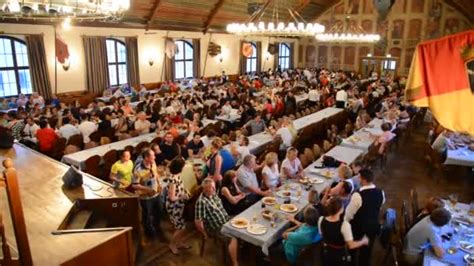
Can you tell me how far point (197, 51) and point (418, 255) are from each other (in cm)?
1595

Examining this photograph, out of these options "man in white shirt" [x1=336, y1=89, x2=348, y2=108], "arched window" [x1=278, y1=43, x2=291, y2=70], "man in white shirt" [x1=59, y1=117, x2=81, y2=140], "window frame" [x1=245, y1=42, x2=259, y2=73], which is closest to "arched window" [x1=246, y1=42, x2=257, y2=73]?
"window frame" [x1=245, y1=42, x2=259, y2=73]

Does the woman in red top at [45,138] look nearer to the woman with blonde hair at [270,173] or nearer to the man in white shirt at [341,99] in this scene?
the woman with blonde hair at [270,173]

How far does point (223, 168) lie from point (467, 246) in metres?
3.88

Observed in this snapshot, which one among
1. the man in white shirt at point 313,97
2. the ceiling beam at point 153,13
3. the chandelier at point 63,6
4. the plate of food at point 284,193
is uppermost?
the ceiling beam at point 153,13

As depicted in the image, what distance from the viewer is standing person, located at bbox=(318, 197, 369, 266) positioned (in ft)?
13.5

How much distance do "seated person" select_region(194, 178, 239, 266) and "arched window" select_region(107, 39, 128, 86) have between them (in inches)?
458

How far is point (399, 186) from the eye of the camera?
820cm

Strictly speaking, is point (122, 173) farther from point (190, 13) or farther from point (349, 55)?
point (349, 55)

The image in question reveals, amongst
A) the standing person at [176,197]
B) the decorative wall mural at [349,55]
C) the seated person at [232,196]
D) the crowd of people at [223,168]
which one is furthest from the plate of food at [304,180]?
the decorative wall mural at [349,55]

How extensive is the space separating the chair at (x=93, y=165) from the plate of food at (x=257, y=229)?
3770mm

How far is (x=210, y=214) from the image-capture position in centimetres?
498

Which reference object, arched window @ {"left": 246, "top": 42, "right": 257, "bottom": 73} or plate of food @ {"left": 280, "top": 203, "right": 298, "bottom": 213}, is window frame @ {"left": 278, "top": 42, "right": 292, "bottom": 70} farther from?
plate of food @ {"left": 280, "top": 203, "right": 298, "bottom": 213}

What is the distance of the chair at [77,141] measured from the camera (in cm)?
816

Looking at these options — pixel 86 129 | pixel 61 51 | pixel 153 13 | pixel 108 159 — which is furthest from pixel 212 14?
pixel 108 159
